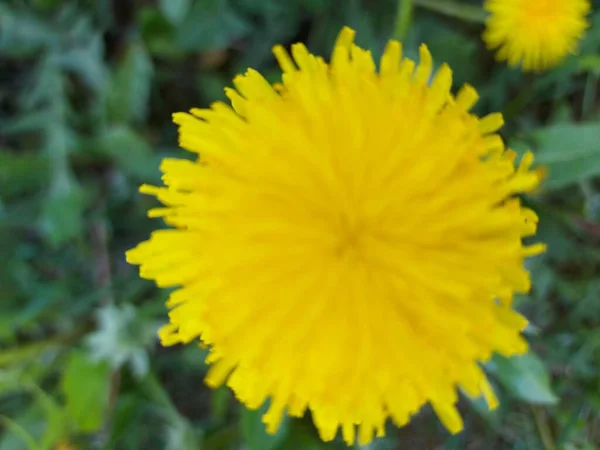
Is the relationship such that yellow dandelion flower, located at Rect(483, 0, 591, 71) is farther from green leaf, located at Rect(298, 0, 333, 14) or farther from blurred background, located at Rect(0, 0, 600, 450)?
green leaf, located at Rect(298, 0, 333, 14)

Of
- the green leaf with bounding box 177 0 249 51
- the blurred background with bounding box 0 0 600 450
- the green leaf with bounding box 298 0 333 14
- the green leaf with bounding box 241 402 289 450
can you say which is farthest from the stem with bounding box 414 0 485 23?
the green leaf with bounding box 241 402 289 450

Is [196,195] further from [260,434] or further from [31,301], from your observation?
[31,301]

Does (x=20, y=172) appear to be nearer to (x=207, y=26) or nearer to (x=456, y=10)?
(x=207, y=26)

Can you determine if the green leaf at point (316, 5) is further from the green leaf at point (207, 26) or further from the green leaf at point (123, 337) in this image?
the green leaf at point (123, 337)

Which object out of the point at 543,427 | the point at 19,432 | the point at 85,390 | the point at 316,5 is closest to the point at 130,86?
the point at 316,5

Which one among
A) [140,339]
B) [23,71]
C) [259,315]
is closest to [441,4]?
[259,315]
